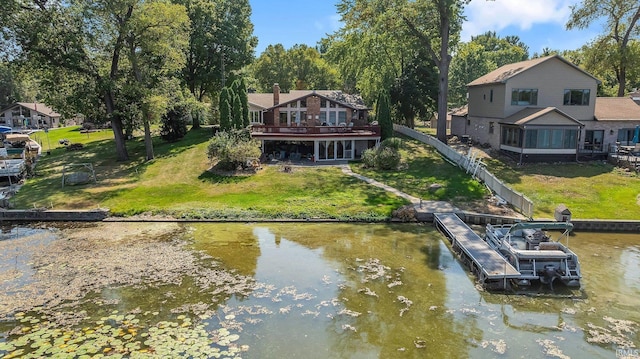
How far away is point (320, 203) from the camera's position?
25.0 m

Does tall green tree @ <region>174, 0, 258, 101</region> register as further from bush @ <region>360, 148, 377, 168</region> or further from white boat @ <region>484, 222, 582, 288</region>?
white boat @ <region>484, 222, 582, 288</region>

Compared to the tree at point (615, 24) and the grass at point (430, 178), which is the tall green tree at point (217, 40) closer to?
the grass at point (430, 178)

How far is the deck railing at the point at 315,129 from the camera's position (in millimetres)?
34625

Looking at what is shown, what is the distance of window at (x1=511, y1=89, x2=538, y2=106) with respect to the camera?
34719 millimetres

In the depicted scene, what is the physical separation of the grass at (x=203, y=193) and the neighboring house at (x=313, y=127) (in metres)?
3.91

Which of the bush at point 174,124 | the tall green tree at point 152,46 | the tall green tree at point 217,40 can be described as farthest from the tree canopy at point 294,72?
the tall green tree at point 152,46

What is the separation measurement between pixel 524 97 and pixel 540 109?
5.78 feet

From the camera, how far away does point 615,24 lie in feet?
130

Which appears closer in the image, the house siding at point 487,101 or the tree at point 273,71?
the house siding at point 487,101

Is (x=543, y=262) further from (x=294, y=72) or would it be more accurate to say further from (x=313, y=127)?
(x=294, y=72)

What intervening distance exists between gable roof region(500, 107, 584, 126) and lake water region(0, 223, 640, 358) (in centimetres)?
1351

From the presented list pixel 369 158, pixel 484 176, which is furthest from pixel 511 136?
pixel 369 158

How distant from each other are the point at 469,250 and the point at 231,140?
766 inches

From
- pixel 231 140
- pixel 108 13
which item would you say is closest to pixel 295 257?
pixel 231 140
